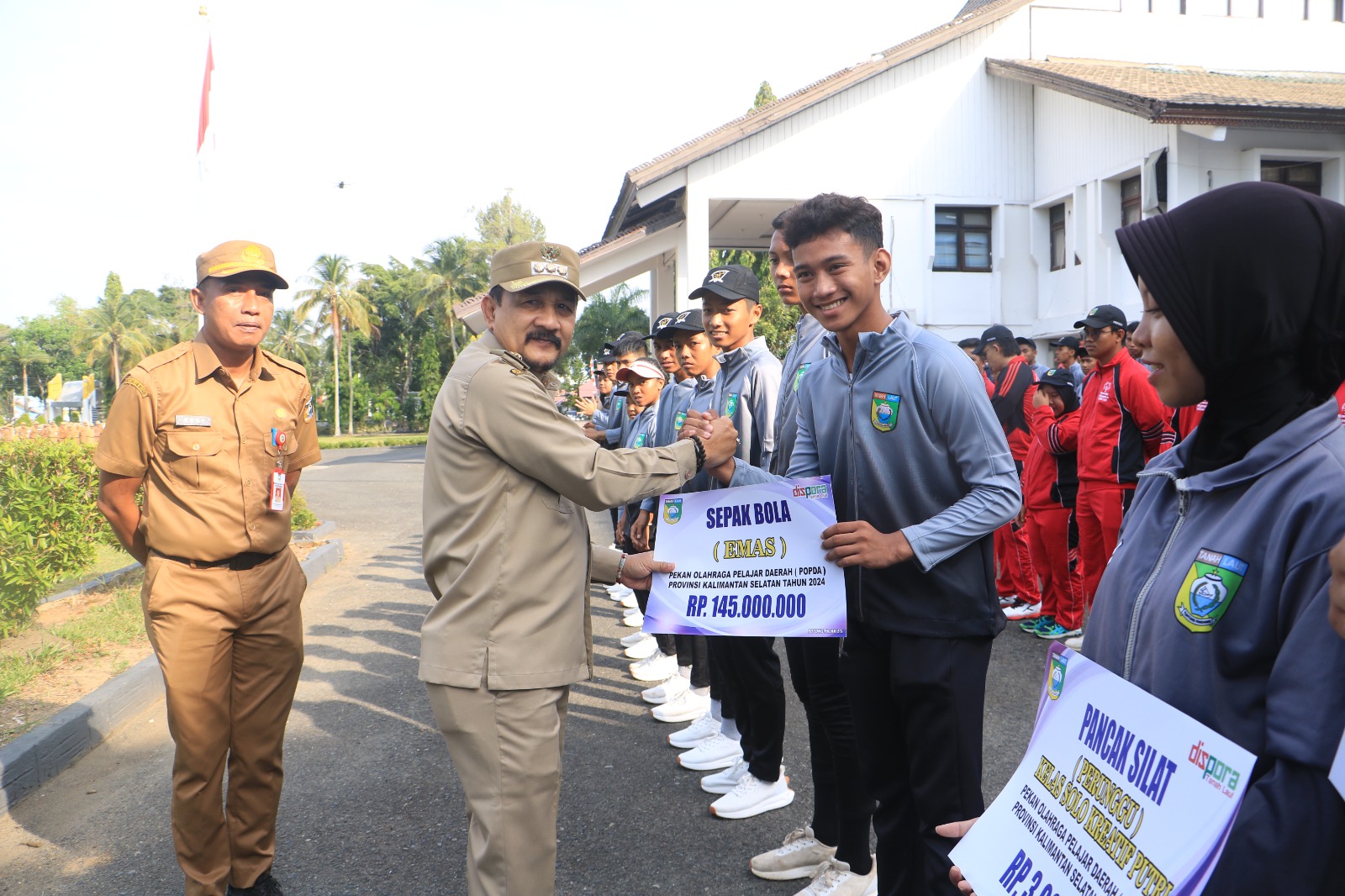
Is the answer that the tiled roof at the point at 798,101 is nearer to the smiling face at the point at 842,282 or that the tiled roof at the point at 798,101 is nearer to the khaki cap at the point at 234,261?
the khaki cap at the point at 234,261

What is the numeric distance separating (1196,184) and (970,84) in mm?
5622

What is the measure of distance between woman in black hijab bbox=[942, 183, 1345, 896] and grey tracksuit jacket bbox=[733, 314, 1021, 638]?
1.10 metres

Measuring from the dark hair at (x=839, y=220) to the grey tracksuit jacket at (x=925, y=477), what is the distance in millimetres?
281

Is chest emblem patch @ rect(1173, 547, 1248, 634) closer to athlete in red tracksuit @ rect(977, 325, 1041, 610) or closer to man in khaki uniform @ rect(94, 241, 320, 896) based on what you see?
man in khaki uniform @ rect(94, 241, 320, 896)

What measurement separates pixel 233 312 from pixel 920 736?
3055mm

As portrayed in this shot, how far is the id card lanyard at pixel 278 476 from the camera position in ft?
12.5

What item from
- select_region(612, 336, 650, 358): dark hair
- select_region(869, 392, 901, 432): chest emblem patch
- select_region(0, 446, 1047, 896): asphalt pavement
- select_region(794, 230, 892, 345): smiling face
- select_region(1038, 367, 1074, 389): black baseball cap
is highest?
select_region(612, 336, 650, 358): dark hair

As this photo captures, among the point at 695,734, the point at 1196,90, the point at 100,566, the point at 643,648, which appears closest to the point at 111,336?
the point at 100,566

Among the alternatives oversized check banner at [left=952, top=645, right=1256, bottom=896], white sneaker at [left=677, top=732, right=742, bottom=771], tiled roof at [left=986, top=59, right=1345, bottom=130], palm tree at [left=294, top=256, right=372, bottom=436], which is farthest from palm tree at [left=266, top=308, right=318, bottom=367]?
oversized check banner at [left=952, top=645, right=1256, bottom=896]

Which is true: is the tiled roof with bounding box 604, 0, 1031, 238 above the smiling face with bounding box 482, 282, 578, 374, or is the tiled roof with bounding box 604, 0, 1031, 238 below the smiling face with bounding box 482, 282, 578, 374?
above

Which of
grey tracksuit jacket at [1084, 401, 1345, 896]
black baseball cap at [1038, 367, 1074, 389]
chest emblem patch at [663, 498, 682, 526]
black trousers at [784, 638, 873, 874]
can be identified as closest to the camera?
grey tracksuit jacket at [1084, 401, 1345, 896]

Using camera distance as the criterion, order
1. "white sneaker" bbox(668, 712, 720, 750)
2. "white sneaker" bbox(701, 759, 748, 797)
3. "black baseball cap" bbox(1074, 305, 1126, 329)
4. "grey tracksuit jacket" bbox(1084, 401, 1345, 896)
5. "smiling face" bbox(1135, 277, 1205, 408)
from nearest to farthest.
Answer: "grey tracksuit jacket" bbox(1084, 401, 1345, 896) → "smiling face" bbox(1135, 277, 1205, 408) → "white sneaker" bbox(701, 759, 748, 797) → "white sneaker" bbox(668, 712, 720, 750) → "black baseball cap" bbox(1074, 305, 1126, 329)

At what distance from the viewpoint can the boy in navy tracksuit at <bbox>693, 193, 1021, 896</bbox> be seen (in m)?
2.61

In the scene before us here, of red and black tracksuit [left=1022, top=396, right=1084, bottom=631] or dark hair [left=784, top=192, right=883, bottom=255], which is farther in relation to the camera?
red and black tracksuit [left=1022, top=396, right=1084, bottom=631]
